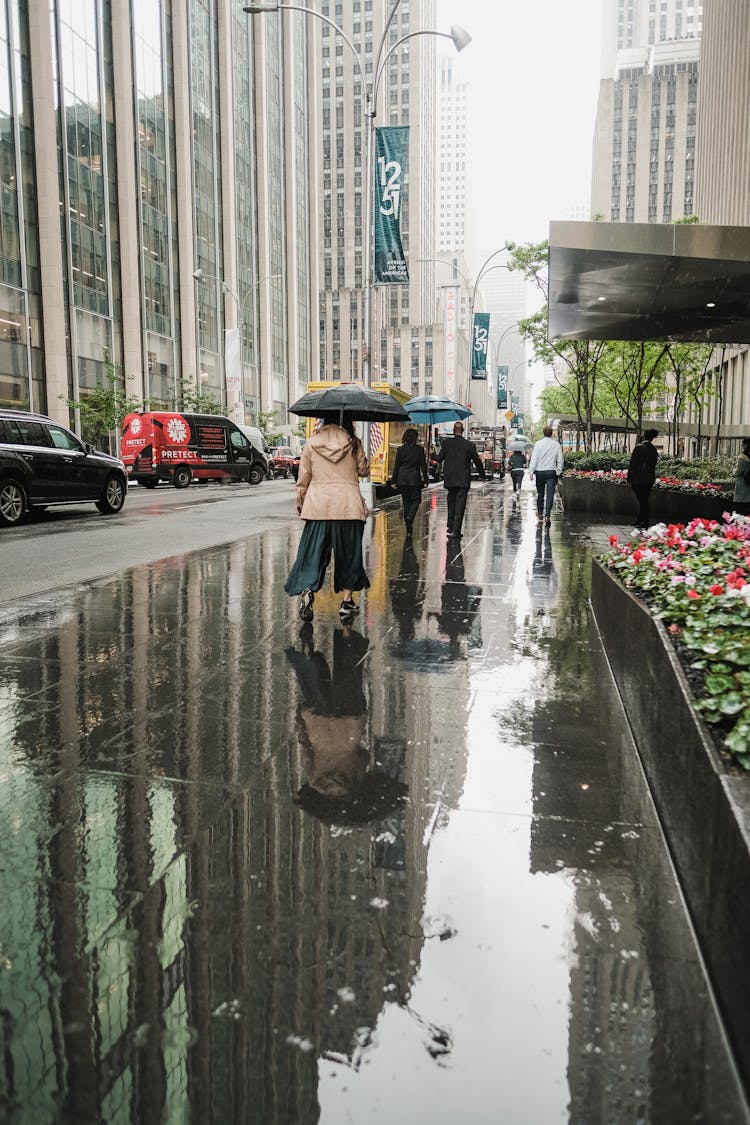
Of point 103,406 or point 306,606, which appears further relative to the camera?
point 103,406

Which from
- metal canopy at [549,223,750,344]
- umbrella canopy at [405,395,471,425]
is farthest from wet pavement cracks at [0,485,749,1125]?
umbrella canopy at [405,395,471,425]

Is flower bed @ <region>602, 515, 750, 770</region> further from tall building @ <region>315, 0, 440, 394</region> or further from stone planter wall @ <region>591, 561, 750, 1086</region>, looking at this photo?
tall building @ <region>315, 0, 440, 394</region>

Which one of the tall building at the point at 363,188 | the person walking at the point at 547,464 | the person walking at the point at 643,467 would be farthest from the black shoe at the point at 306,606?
the tall building at the point at 363,188

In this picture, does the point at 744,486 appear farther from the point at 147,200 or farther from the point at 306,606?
the point at 147,200

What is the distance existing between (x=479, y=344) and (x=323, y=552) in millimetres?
35949

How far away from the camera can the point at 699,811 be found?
2.71m

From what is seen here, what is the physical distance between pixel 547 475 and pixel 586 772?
45.1ft

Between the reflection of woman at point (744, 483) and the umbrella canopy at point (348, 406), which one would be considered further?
the reflection of woman at point (744, 483)

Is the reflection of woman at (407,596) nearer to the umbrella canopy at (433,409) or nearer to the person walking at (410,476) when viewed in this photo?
the person walking at (410,476)

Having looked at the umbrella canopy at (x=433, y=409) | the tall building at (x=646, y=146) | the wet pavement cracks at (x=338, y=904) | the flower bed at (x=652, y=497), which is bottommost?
the wet pavement cracks at (x=338, y=904)

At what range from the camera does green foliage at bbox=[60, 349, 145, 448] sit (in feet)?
126

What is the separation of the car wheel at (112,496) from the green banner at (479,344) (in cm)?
2491

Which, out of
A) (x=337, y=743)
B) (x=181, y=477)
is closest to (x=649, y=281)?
(x=337, y=743)

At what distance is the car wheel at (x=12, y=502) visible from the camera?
50.9 ft
